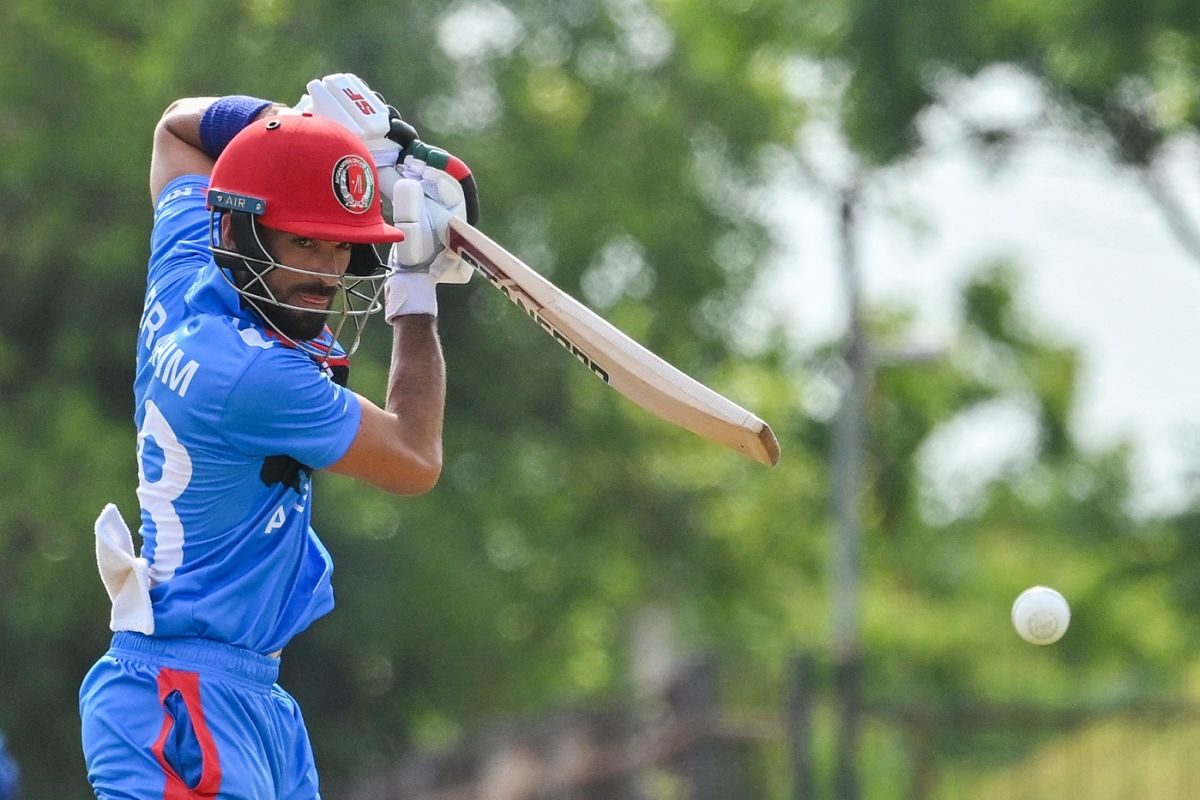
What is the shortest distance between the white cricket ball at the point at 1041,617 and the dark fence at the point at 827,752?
637cm

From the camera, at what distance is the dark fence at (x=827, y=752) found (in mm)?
12508

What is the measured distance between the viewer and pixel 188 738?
4270 mm

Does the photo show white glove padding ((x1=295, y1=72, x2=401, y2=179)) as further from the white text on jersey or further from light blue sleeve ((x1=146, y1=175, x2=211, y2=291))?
the white text on jersey

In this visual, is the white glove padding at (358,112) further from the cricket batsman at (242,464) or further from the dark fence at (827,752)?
the dark fence at (827,752)

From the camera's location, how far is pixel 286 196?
13.9 ft

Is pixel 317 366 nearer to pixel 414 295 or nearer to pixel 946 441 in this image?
pixel 414 295

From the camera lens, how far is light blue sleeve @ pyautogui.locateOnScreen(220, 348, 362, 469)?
4238 millimetres

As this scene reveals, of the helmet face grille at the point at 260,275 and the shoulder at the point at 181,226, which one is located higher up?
the shoulder at the point at 181,226

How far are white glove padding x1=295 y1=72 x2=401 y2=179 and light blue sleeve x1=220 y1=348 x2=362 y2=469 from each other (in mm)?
682

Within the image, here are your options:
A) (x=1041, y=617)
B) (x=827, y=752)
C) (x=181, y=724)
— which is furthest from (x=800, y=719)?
(x=181, y=724)

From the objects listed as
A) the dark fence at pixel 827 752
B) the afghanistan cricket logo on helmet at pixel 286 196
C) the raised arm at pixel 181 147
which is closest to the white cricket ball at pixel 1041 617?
the afghanistan cricket logo on helmet at pixel 286 196

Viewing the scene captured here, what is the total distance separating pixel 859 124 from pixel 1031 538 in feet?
52.7

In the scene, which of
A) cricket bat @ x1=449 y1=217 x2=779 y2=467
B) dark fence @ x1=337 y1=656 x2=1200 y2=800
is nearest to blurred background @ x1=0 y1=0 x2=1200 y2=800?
dark fence @ x1=337 y1=656 x2=1200 y2=800

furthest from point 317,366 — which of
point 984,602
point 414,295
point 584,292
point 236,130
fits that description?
point 984,602
